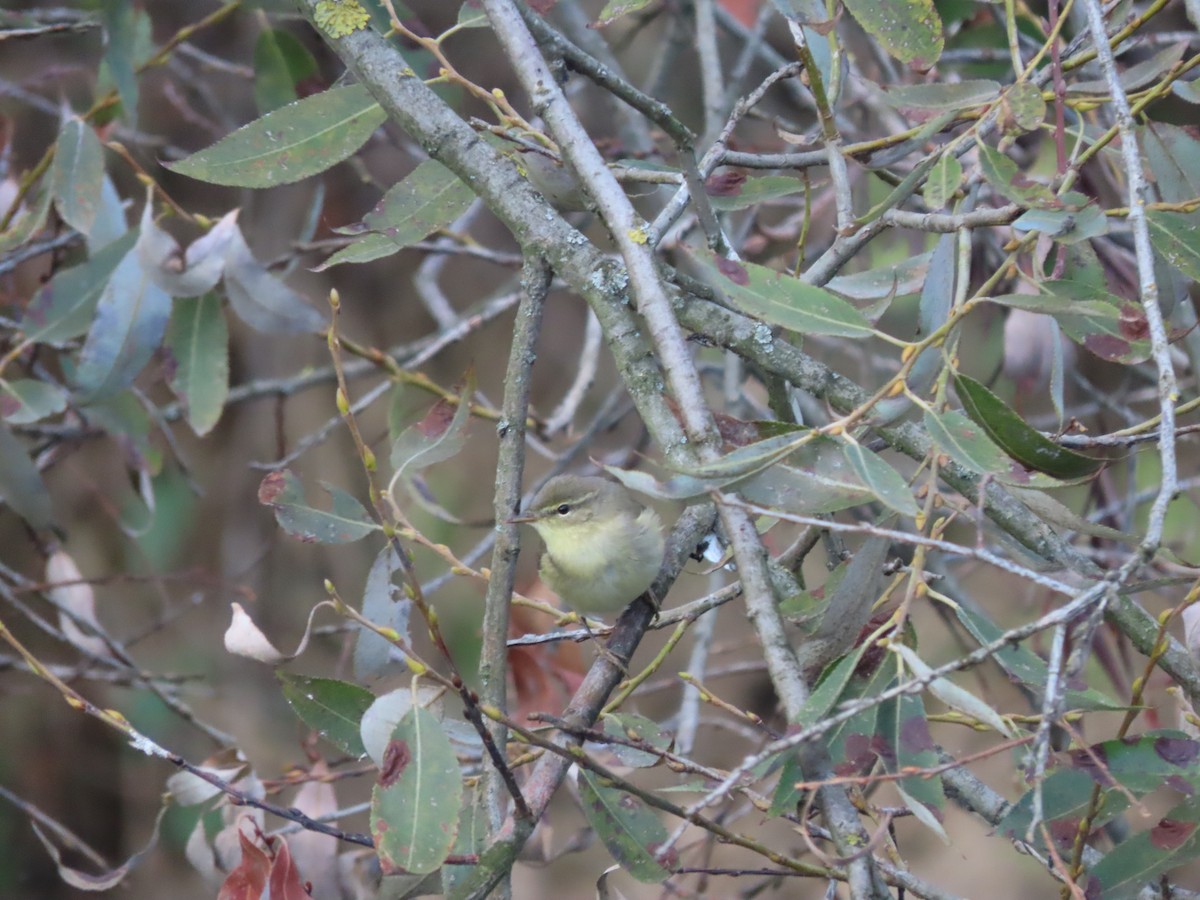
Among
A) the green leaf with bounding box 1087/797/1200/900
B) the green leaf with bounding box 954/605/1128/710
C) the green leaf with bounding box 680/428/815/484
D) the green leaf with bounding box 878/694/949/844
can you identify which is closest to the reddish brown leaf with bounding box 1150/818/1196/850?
the green leaf with bounding box 1087/797/1200/900

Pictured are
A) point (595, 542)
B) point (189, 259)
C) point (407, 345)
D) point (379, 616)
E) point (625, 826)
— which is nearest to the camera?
point (625, 826)

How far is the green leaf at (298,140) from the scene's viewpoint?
1872 mm

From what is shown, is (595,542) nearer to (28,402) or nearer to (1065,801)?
(1065,801)

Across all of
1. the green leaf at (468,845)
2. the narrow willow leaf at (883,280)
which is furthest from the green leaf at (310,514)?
the narrow willow leaf at (883,280)

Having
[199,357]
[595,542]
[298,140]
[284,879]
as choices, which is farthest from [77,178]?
[284,879]

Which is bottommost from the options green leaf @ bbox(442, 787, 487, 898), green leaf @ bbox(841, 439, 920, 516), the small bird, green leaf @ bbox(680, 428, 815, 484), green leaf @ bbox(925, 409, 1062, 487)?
the small bird

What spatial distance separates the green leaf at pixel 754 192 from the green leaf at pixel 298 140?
618 millimetres

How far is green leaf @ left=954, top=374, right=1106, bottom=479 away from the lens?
1.25 meters

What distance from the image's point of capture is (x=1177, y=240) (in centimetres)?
160

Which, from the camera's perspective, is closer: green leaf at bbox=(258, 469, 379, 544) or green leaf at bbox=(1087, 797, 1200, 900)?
green leaf at bbox=(1087, 797, 1200, 900)

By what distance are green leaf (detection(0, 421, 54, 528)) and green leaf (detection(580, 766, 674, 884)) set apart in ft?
4.96

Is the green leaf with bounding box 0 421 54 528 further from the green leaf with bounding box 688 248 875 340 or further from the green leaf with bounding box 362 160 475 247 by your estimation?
the green leaf with bounding box 688 248 875 340

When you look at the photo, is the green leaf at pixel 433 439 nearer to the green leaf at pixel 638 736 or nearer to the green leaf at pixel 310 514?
the green leaf at pixel 310 514

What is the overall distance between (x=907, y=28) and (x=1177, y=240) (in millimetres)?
487
